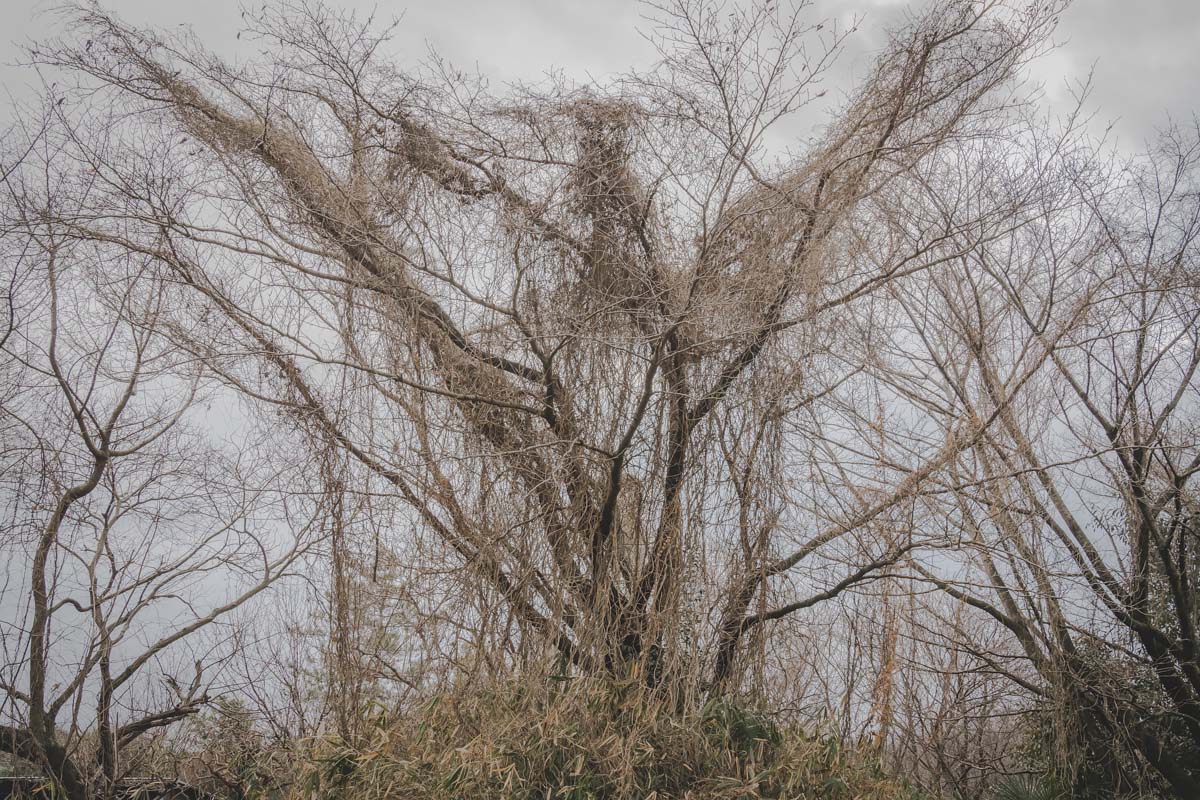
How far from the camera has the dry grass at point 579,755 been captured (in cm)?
378

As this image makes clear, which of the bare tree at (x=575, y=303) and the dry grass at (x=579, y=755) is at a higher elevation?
the bare tree at (x=575, y=303)

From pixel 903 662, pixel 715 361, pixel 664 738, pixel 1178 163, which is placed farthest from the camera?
pixel 1178 163

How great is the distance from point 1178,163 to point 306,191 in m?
6.00

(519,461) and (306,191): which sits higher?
(306,191)

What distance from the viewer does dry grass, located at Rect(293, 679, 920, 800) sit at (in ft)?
12.4

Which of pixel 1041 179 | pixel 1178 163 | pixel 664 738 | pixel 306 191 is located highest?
pixel 1178 163

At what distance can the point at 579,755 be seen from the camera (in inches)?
151

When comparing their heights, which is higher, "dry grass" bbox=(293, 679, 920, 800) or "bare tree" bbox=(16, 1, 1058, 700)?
"bare tree" bbox=(16, 1, 1058, 700)

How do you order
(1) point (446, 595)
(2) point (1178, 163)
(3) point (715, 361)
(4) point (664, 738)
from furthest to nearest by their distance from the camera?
(2) point (1178, 163), (3) point (715, 361), (1) point (446, 595), (4) point (664, 738)

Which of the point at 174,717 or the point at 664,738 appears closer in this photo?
the point at 664,738

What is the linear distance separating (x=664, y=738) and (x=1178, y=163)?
219 inches

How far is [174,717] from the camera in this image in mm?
5500

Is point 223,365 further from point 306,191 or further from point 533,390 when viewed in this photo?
point 533,390

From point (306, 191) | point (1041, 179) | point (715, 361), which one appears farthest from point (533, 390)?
point (1041, 179)
